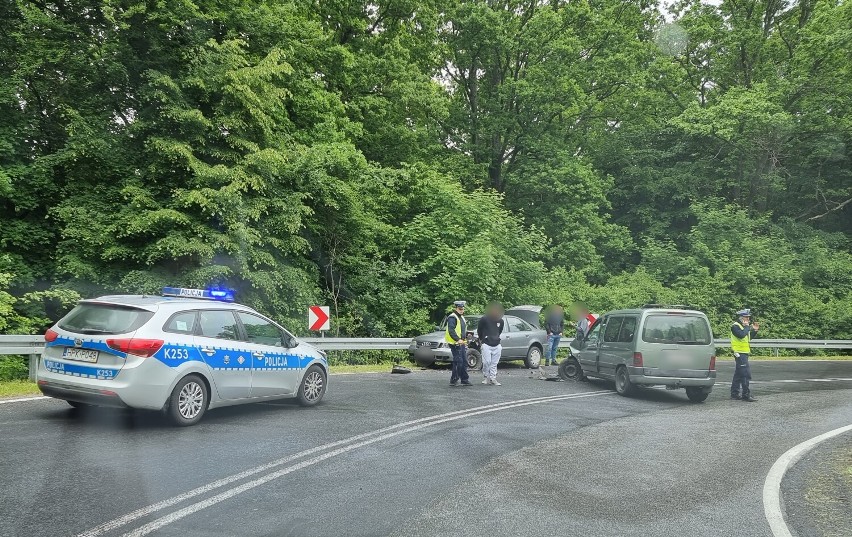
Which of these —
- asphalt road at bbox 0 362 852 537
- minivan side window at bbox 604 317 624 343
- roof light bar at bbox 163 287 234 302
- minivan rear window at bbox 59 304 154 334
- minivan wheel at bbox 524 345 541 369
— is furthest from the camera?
minivan wheel at bbox 524 345 541 369

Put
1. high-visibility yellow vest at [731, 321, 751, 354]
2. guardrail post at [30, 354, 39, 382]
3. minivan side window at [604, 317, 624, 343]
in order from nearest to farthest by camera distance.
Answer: guardrail post at [30, 354, 39, 382] → high-visibility yellow vest at [731, 321, 751, 354] → minivan side window at [604, 317, 624, 343]

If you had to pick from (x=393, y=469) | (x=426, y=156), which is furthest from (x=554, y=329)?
(x=393, y=469)

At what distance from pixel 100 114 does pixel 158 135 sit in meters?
1.82

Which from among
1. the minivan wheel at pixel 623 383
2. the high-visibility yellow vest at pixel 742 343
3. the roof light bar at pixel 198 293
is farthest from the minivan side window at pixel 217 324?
the high-visibility yellow vest at pixel 742 343

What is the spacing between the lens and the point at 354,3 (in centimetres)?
2756

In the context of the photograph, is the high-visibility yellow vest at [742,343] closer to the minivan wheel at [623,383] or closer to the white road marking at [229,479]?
the minivan wheel at [623,383]

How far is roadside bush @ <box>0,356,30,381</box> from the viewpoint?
13.4m

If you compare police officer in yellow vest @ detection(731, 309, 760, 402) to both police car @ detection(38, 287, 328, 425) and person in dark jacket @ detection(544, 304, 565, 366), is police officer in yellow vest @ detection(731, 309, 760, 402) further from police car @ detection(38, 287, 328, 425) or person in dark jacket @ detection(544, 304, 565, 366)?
police car @ detection(38, 287, 328, 425)

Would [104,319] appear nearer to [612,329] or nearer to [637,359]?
[637,359]

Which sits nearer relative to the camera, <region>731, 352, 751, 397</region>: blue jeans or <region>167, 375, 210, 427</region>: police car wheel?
<region>167, 375, 210, 427</region>: police car wheel

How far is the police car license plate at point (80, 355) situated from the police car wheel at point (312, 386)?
10.7 feet

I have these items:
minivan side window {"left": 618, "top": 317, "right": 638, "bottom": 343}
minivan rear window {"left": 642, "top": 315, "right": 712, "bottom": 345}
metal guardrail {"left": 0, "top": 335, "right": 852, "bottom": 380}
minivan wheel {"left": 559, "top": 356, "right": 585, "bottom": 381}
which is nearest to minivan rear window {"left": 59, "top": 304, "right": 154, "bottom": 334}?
metal guardrail {"left": 0, "top": 335, "right": 852, "bottom": 380}

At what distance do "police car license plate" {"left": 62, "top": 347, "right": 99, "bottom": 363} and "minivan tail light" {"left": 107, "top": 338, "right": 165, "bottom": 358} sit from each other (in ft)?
0.84

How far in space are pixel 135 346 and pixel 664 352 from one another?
9506mm
